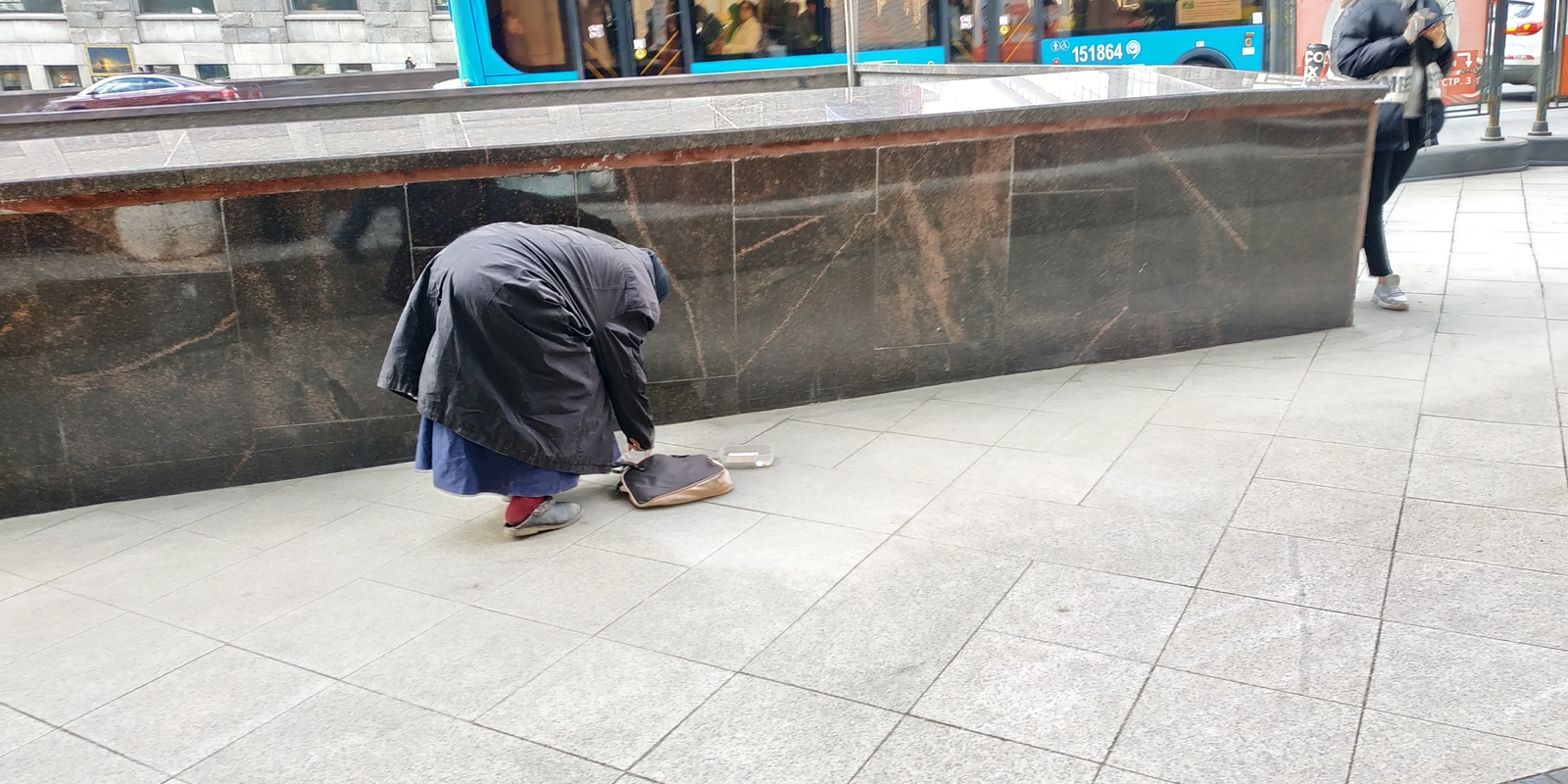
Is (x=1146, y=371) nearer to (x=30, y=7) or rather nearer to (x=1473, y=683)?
(x=1473, y=683)

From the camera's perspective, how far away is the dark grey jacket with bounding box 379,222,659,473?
369 cm

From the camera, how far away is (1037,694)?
2.75m

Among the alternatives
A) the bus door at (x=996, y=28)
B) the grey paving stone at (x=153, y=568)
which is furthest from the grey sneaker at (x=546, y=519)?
the bus door at (x=996, y=28)

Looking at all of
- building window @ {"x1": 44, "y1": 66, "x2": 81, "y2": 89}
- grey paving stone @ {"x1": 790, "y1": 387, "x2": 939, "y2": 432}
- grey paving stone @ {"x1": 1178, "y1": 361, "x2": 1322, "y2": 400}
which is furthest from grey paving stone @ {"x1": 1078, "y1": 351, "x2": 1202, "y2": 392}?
building window @ {"x1": 44, "y1": 66, "x2": 81, "y2": 89}

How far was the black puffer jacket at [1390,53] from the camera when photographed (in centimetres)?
593

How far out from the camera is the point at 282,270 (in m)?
4.54

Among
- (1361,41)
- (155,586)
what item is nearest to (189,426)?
(155,586)

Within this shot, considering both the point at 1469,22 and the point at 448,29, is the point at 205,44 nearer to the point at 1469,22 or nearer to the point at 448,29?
the point at 448,29

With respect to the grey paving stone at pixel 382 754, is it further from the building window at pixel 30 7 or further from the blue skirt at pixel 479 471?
the building window at pixel 30 7

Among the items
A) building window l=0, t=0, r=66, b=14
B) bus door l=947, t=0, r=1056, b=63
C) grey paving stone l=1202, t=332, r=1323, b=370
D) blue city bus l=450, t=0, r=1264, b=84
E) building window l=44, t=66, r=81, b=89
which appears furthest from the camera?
building window l=44, t=66, r=81, b=89

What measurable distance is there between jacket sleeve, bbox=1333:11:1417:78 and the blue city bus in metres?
7.82

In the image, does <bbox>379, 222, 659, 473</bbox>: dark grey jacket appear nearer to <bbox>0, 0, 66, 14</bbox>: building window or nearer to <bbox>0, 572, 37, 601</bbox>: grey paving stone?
<bbox>0, 572, 37, 601</bbox>: grey paving stone

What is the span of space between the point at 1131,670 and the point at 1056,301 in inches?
116

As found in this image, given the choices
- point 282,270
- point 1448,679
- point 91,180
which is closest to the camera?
point 1448,679
